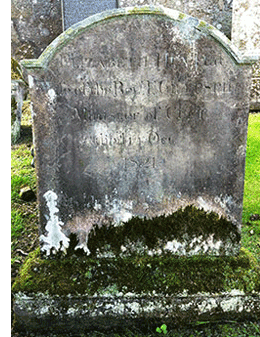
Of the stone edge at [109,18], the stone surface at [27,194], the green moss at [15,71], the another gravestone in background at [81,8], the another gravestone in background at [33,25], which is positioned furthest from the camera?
the green moss at [15,71]

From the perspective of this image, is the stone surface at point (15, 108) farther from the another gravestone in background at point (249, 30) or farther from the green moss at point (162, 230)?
the another gravestone in background at point (249, 30)

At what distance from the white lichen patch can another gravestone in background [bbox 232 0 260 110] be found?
5663 mm

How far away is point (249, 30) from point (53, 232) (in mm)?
6179

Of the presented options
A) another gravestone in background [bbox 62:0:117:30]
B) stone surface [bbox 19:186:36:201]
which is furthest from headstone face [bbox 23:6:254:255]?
another gravestone in background [bbox 62:0:117:30]

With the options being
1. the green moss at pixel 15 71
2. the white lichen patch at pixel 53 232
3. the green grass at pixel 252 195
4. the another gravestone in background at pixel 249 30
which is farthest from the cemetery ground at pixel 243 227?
the another gravestone in background at pixel 249 30

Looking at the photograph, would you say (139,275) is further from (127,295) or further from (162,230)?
(162,230)

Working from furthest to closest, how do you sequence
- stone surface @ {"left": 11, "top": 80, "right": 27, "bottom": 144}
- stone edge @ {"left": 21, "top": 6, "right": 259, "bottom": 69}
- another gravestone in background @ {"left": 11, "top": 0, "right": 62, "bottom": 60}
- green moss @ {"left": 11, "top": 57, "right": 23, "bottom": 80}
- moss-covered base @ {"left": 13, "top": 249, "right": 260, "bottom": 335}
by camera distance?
1. green moss @ {"left": 11, "top": 57, "right": 23, "bottom": 80}
2. another gravestone in background @ {"left": 11, "top": 0, "right": 62, "bottom": 60}
3. stone surface @ {"left": 11, "top": 80, "right": 27, "bottom": 144}
4. moss-covered base @ {"left": 13, "top": 249, "right": 260, "bottom": 335}
5. stone edge @ {"left": 21, "top": 6, "right": 259, "bottom": 69}

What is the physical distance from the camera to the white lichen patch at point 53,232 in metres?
2.30

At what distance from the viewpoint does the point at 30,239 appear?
3.07m

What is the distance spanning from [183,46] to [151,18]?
260 mm

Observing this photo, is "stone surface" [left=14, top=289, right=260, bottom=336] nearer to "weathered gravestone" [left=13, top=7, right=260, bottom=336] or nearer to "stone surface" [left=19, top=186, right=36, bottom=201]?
"weathered gravestone" [left=13, top=7, right=260, bottom=336]

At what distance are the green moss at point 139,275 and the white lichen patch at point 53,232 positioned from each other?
0.10 metres

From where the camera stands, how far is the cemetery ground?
7.27 ft

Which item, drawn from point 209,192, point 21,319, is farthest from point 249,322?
point 21,319
